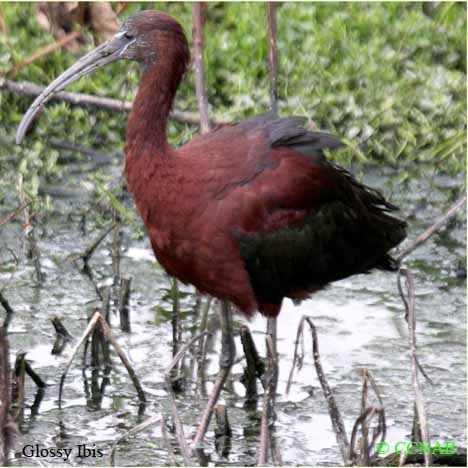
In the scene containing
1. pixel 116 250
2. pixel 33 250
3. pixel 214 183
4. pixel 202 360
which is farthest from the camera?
pixel 33 250

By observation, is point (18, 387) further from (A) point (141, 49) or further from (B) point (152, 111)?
(A) point (141, 49)

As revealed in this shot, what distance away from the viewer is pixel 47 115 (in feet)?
27.9

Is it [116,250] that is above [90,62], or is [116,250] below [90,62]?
below

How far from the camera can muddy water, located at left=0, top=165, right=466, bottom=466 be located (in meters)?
5.83

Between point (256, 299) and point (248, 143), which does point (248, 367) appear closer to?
point (256, 299)

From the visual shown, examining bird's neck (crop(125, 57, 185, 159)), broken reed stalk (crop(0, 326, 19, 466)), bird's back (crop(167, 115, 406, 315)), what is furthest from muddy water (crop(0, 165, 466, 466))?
bird's neck (crop(125, 57, 185, 159))

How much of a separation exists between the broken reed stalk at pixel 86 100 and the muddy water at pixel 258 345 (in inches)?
24.4

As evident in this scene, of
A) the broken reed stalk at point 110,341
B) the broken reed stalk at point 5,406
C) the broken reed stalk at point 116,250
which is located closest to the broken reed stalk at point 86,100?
the broken reed stalk at point 116,250

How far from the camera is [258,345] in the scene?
674cm

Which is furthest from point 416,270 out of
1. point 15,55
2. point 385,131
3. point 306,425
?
point 15,55

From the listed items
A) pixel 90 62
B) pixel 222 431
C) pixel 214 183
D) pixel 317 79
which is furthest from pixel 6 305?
pixel 317 79

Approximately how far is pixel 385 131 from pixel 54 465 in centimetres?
381

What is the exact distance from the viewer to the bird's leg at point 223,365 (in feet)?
18.6

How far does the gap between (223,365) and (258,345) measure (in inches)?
29.0
